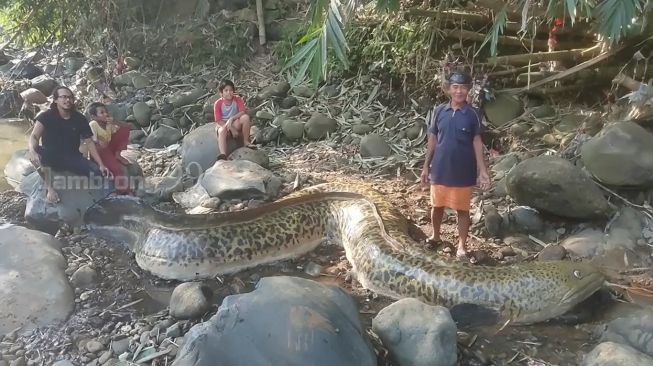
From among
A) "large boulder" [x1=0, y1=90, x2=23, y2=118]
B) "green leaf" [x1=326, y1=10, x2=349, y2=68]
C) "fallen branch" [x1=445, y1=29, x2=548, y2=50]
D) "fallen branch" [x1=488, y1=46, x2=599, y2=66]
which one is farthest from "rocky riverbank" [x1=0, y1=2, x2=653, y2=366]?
"large boulder" [x1=0, y1=90, x2=23, y2=118]

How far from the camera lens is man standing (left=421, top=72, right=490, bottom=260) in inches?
208

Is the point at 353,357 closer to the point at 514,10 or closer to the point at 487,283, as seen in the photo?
the point at 487,283

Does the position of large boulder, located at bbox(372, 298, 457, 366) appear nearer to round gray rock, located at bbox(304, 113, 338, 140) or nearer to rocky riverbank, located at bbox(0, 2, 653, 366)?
rocky riverbank, located at bbox(0, 2, 653, 366)

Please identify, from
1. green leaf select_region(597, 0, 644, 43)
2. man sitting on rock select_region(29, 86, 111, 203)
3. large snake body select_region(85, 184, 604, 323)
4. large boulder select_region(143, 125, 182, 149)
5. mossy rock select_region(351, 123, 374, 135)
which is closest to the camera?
green leaf select_region(597, 0, 644, 43)

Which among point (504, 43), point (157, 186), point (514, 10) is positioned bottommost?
point (157, 186)

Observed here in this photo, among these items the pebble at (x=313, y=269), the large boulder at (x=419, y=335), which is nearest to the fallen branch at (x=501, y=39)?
the pebble at (x=313, y=269)

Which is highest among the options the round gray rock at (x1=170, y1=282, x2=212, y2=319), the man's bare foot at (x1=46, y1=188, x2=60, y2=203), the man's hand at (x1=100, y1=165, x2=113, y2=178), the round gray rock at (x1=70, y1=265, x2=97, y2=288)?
the man's hand at (x1=100, y1=165, x2=113, y2=178)

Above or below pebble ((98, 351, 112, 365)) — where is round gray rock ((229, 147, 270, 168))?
above

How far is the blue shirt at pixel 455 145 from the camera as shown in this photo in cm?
529

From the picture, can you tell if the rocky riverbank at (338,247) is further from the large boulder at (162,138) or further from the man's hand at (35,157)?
the man's hand at (35,157)

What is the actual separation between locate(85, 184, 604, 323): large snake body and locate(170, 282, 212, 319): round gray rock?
584 millimetres

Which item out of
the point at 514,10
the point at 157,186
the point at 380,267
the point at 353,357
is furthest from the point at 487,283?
the point at 157,186

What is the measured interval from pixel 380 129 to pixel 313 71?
4.50 meters

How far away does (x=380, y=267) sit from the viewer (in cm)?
530
